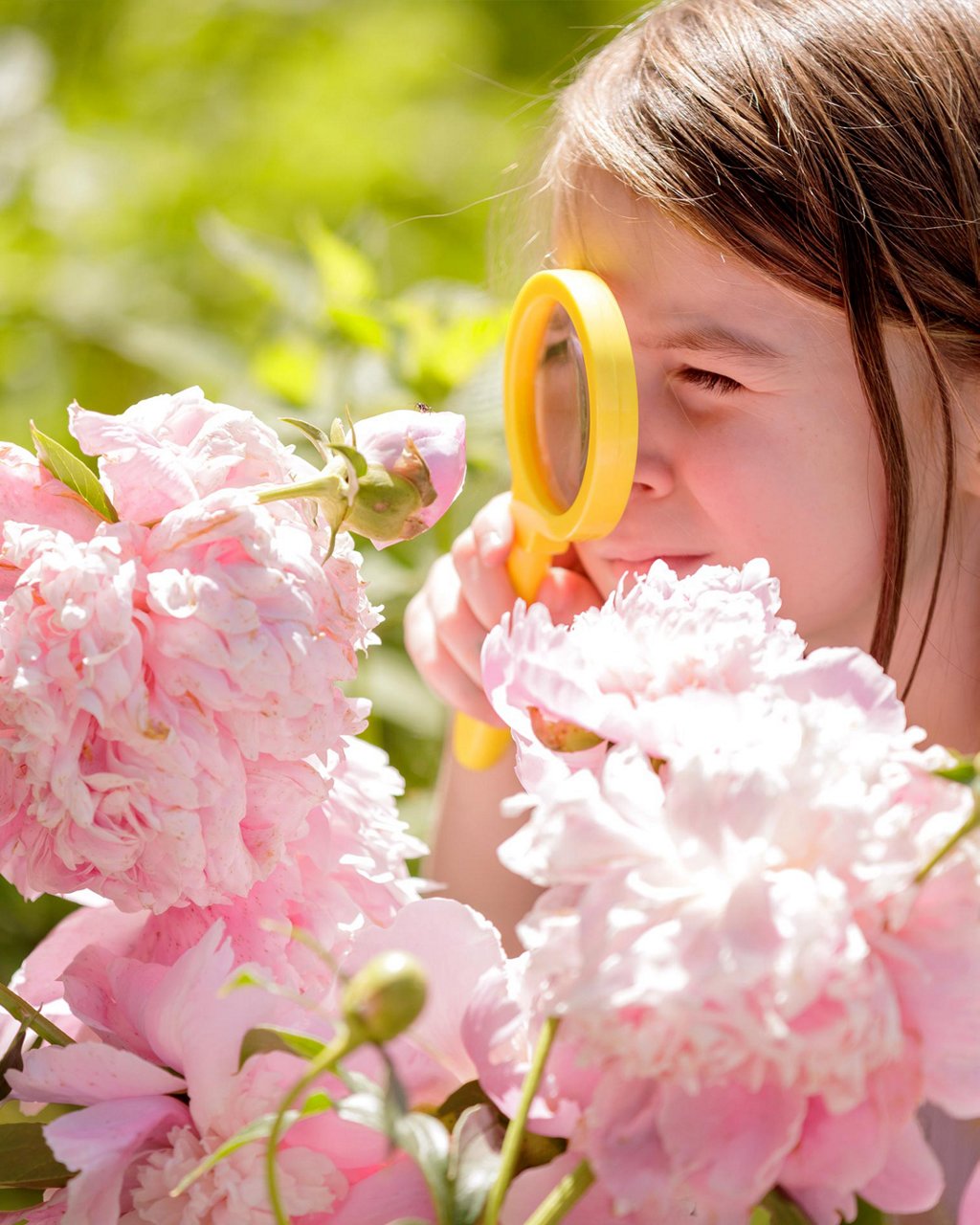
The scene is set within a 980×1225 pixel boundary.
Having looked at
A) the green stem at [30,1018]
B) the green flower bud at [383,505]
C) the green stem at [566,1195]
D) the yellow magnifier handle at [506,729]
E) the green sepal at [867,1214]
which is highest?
the green flower bud at [383,505]

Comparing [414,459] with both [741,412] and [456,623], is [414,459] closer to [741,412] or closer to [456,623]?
[741,412]

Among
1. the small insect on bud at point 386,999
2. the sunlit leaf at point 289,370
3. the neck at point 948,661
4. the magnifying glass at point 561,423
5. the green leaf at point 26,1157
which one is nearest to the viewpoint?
the small insect on bud at point 386,999

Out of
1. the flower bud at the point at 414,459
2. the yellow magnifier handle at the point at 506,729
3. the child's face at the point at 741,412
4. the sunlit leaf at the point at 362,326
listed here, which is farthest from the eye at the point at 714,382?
the sunlit leaf at the point at 362,326

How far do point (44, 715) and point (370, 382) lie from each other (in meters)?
0.61

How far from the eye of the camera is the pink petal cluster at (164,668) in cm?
37

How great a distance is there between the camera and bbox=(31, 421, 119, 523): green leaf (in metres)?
0.40

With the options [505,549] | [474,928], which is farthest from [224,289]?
[474,928]

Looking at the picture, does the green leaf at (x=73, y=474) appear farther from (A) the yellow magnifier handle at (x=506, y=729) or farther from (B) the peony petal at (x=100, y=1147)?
(A) the yellow magnifier handle at (x=506, y=729)

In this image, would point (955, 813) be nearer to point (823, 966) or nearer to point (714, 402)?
point (823, 966)

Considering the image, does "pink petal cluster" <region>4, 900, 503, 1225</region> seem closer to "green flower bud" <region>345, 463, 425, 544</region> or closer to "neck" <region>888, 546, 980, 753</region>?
"green flower bud" <region>345, 463, 425, 544</region>

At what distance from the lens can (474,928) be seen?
0.38m

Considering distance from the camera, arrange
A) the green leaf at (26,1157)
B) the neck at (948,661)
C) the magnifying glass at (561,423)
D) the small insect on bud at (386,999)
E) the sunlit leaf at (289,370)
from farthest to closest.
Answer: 1. the sunlit leaf at (289,370)
2. the neck at (948,661)
3. the magnifying glass at (561,423)
4. the green leaf at (26,1157)
5. the small insect on bud at (386,999)

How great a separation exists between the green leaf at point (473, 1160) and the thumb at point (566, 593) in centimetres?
45

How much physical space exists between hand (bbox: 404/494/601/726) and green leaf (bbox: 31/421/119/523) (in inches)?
14.6
